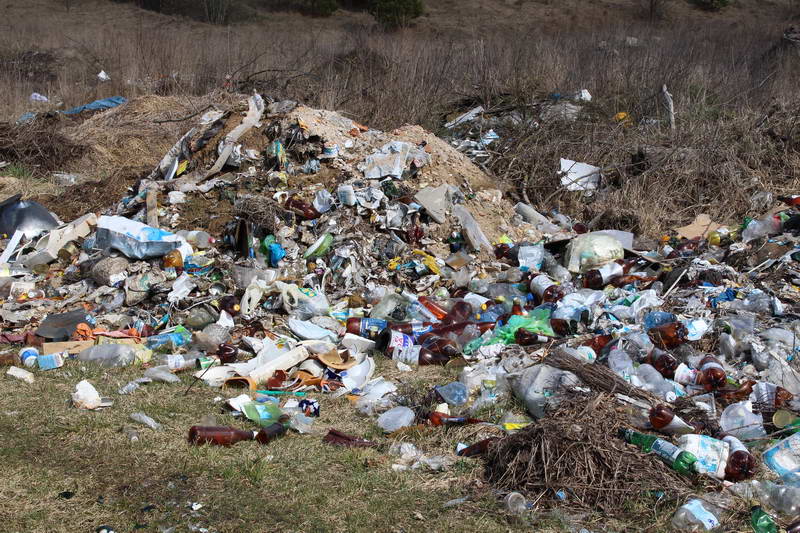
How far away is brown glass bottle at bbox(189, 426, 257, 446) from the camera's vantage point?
3506 millimetres

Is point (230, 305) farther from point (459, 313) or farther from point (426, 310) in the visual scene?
point (459, 313)

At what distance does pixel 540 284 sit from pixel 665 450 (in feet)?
8.67

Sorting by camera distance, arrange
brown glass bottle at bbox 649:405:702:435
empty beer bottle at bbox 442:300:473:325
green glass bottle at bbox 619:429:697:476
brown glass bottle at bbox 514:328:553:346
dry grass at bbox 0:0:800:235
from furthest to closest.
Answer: dry grass at bbox 0:0:800:235 < empty beer bottle at bbox 442:300:473:325 < brown glass bottle at bbox 514:328:553:346 < brown glass bottle at bbox 649:405:702:435 < green glass bottle at bbox 619:429:697:476

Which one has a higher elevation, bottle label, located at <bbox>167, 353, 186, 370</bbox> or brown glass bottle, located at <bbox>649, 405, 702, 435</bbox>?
brown glass bottle, located at <bbox>649, 405, 702, 435</bbox>

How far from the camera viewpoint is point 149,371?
4.37m

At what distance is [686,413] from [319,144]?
16.6 feet

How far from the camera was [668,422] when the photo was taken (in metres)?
3.28

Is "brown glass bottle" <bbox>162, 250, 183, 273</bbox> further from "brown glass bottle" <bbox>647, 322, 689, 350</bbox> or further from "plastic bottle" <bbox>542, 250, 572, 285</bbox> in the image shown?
"brown glass bottle" <bbox>647, 322, 689, 350</bbox>

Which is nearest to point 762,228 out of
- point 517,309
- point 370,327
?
point 517,309

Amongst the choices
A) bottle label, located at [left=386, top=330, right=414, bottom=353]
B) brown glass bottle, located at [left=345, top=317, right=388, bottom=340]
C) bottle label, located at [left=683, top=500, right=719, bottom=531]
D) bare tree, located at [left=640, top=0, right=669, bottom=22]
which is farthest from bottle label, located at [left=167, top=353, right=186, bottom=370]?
bare tree, located at [left=640, top=0, right=669, bottom=22]

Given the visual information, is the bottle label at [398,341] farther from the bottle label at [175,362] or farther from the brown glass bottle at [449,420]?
the bottle label at [175,362]

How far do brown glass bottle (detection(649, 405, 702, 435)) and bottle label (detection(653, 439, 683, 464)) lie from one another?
188 mm

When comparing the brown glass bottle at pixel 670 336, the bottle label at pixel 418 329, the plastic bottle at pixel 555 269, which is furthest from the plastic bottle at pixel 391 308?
the brown glass bottle at pixel 670 336

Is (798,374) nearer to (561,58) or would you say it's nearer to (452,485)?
(452,485)
